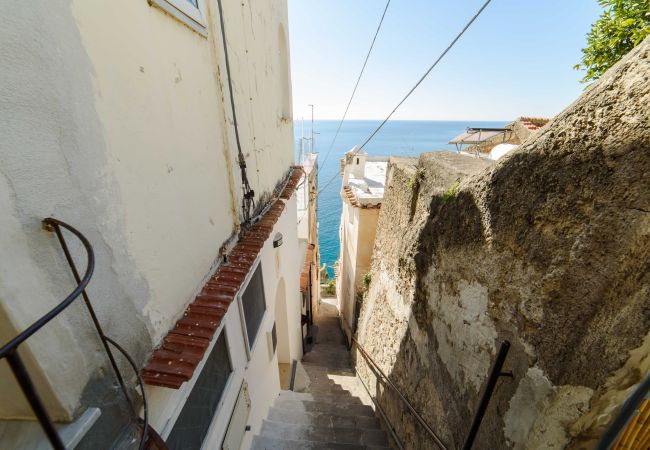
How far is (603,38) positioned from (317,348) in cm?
1181

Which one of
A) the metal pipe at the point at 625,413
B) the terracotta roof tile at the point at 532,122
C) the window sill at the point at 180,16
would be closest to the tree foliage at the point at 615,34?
the metal pipe at the point at 625,413

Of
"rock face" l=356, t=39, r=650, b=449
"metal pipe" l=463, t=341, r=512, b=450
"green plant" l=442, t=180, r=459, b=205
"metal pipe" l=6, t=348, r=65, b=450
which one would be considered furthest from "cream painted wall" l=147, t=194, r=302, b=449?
"green plant" l=442, t=180, r=459, b=205

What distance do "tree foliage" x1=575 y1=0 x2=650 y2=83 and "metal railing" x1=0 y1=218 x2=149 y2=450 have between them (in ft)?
14.6

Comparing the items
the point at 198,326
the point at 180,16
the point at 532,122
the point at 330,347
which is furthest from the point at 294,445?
the point at 532,122

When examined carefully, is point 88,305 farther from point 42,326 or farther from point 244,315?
point 244,315

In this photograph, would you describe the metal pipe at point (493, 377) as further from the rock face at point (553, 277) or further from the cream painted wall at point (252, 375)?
the cream painted wall at point (252, 375)

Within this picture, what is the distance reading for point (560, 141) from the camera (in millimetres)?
1951

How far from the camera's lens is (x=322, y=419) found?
5.36 metres

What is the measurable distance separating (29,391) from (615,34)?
202 inches

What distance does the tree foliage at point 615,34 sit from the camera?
2871 mm

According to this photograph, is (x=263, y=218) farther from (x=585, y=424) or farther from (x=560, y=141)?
(x=585, y=424)

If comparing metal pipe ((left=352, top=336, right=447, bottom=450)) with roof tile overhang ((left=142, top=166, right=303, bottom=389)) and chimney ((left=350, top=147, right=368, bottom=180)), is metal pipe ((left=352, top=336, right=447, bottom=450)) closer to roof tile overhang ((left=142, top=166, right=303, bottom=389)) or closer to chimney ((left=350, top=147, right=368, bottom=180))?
roof tile overhang ((left=142, top=166, right=303, bottom=389))

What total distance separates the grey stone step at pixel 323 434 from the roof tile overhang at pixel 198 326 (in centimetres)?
319

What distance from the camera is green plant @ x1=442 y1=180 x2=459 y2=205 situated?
3.35 meters
